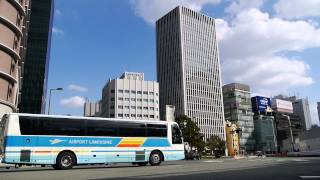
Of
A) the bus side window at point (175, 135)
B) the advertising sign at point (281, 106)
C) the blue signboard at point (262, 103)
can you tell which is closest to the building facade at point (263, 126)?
the blue signboard at point (262, 103)

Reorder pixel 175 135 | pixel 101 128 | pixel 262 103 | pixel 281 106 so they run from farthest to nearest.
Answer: pixel 281 106 < pixel 262 103 < pixel 175 135 < pixel 101 128

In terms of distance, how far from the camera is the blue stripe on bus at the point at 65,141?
21016 millimetres

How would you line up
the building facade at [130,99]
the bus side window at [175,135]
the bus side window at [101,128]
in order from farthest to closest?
1. the building facade at [130,99]
2. the bus side window at [175,135]
3. the bus side window at [101,128]

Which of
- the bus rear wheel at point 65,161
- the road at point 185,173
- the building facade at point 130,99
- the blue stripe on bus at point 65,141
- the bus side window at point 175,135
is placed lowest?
the road at point 185,173

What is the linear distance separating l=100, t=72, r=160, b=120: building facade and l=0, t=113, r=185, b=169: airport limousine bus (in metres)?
→ 114

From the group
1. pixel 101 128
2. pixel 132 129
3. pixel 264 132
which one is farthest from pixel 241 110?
pixel 101 128

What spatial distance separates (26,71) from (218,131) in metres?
87.4

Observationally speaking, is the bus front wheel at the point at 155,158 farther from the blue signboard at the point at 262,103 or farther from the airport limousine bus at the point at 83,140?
the blue signboard at the point at 262,103

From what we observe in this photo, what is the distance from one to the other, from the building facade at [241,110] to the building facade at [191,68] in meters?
7.83

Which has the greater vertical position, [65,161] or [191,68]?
[191,68]

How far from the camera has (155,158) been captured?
84.4 ft

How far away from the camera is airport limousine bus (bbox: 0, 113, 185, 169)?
21.1m

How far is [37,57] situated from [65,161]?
113 metres

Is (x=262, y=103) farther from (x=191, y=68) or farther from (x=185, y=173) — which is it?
(x=185, y=173)
